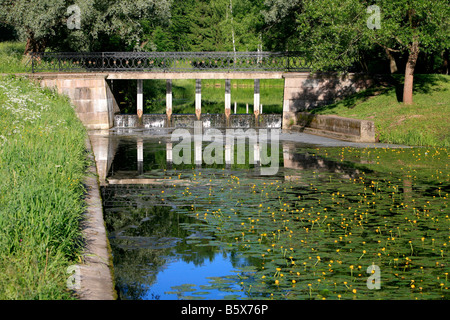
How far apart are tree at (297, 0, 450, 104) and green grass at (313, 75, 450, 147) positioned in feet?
4.05

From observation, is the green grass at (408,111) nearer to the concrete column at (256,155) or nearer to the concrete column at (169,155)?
the concrete column at (256,155)

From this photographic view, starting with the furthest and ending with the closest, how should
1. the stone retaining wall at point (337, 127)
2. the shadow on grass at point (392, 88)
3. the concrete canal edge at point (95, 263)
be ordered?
the shadow on grass at point (392, 88), the stone retaining wall at point (337, 127), the concrete canal edge at point (95, 263)

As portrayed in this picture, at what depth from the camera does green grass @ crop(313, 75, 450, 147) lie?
24453 millimetres

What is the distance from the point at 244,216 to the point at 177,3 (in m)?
86.5

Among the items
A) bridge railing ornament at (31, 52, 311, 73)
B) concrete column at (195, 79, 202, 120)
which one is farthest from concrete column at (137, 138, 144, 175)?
bridge railing ornament at (31, 52, 311, 73)

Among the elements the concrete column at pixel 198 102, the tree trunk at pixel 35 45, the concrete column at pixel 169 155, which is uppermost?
the tree trunk at pixel 35 45

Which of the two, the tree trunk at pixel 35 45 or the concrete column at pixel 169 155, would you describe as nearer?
the concrete column at pixel 169 155

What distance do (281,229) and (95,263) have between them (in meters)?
3.88

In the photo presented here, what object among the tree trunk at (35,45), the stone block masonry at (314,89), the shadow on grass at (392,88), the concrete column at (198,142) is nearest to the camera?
the concrete column at (198,142)

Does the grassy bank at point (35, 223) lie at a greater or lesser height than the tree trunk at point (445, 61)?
lesser

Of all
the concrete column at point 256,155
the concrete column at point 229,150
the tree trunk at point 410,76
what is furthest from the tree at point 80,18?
the tree trunk at point 410,76

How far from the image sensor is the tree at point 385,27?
83.8 ft

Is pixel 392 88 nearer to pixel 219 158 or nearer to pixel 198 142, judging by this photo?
pixel 198 142

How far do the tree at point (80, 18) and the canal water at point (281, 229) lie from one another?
16.6 meters
